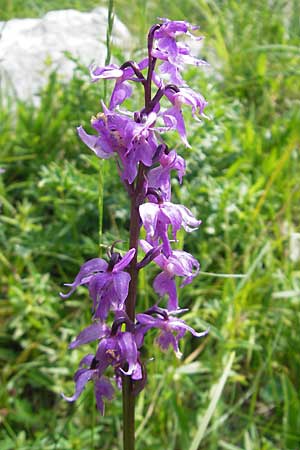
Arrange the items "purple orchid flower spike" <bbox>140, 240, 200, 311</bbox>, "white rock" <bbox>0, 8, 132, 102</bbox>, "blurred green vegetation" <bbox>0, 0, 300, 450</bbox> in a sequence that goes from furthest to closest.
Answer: "white rock" <bbox>0, 8, 132, 102</bbox>, "blurred green vegetation" <bbox>0, 0, 300, 450</bbox>, "purple orchid flower spike" <bbox>140, 240, 200, 311</bbox>

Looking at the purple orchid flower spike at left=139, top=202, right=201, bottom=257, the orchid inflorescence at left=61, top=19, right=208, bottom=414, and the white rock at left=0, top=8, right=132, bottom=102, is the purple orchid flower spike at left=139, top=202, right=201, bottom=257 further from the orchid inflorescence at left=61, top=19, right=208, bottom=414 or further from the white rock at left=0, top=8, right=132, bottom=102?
the white rock at left=0, top=8, right=132, bottom=102

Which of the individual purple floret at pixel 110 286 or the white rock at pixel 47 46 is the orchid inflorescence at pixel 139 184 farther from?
the white rock at pixel 47 46

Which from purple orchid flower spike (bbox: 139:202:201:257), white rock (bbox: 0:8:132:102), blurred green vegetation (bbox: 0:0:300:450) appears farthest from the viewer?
white rock (bbox: 0:8:132:102)

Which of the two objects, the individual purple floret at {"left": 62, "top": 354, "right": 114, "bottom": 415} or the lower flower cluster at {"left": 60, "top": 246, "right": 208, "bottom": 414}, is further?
the individual purple floret at {"left": 62, "top": 354, "right": 114, "bottom": 415}

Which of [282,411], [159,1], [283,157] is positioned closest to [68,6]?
[159,1]

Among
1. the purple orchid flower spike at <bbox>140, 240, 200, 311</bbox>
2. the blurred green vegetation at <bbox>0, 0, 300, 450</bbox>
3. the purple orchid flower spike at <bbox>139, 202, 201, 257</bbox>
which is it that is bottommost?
the blurred green vegetation at <bbox>0, 0, 300, 450</bbox>

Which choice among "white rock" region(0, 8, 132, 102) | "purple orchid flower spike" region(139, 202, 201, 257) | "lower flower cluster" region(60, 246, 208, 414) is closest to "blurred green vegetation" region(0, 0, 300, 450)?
"white rock" region(0, 8, 132, 102)

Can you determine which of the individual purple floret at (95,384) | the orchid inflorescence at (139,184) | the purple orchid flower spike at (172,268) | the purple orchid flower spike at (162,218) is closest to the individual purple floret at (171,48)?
the orchid inflorescence at (139,184)

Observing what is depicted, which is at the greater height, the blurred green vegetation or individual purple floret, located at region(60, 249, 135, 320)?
individual purple floret, located at region(60, 249, 135, 320)
